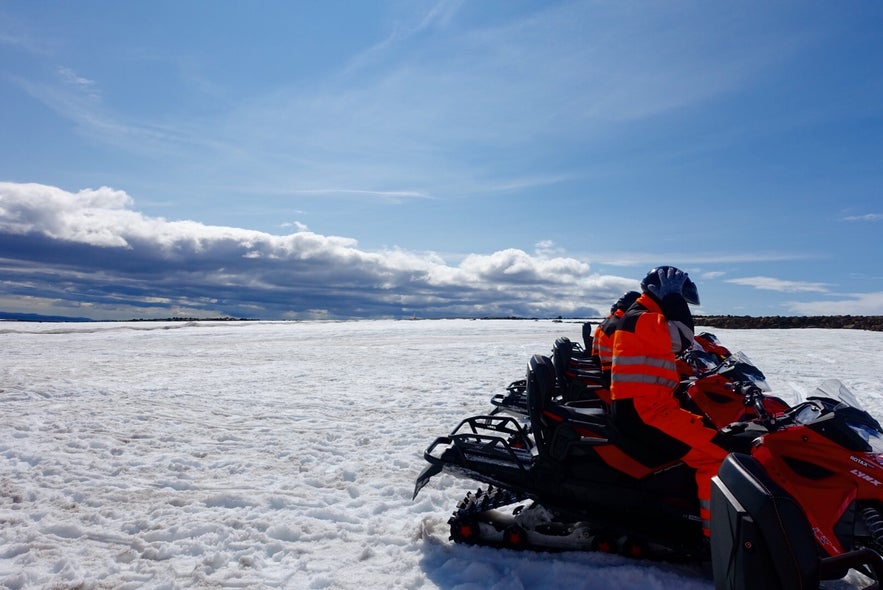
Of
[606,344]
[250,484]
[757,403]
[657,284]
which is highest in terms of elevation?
[657,284]

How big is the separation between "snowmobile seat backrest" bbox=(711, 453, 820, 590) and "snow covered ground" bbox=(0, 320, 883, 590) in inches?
75.6

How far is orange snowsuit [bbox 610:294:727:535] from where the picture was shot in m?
3.55

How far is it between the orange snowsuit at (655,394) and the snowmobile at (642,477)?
0.11m

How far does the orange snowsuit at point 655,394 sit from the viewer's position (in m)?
3.55

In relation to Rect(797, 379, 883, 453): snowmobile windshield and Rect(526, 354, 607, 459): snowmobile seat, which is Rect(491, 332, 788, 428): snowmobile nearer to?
Rect(526, 354, 607, 459): snowmobile seat

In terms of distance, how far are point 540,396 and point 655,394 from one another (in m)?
0.78

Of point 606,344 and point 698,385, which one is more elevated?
point 606,344

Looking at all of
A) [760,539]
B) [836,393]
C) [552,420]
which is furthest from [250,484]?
[836,393]

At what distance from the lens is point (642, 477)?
12.6 feet

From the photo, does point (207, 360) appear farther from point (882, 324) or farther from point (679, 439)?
point (882, 324)

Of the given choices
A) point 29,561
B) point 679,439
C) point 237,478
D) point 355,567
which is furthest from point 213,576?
point 679,439

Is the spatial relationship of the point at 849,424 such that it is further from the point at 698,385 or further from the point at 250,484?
the point at 250,484

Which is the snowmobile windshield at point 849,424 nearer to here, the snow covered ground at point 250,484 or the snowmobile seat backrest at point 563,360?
the snow covered ground at point 250,484

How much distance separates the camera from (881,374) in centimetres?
1259
